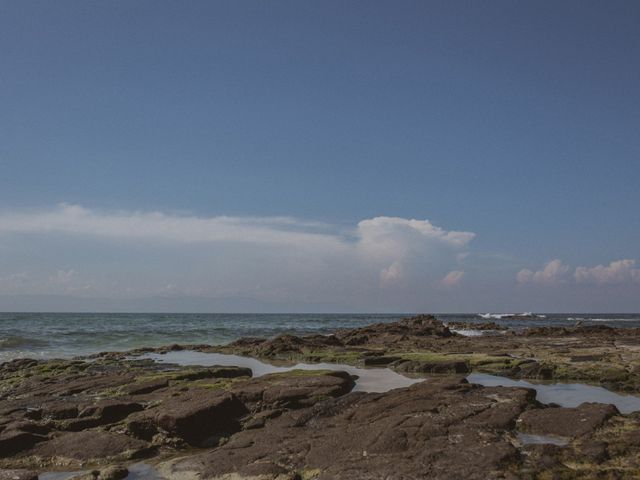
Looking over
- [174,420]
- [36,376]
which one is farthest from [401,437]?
[36,376]

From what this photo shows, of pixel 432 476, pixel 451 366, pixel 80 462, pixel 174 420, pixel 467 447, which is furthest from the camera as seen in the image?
pixel 451 366

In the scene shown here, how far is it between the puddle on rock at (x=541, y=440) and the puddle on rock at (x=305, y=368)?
8.97m

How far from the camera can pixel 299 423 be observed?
13742mm

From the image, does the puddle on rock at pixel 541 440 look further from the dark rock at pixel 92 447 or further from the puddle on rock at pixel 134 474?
the dark rock at pixel 92 447

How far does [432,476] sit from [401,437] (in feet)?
6.92

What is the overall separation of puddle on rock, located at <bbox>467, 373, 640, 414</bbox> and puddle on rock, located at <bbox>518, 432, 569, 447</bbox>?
5.53 m

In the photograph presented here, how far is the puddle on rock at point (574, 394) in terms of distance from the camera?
1677 cm

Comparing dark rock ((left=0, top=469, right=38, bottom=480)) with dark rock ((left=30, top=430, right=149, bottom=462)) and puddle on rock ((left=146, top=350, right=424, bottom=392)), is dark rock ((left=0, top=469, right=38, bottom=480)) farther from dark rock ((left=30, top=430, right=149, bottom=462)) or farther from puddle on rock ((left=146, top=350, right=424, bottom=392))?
puddle on rock ((left=146, top=350, right=424, bottom=392))

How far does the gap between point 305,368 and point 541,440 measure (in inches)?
753

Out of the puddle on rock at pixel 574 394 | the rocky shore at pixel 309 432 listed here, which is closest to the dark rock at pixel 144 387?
the rocky shore at pixel 309 432

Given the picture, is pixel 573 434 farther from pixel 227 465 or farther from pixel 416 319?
pixel 416 319

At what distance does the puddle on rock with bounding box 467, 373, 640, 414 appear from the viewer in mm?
16766

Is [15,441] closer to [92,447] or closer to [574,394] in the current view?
[92,447]

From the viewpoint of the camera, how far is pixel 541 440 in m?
11.1
